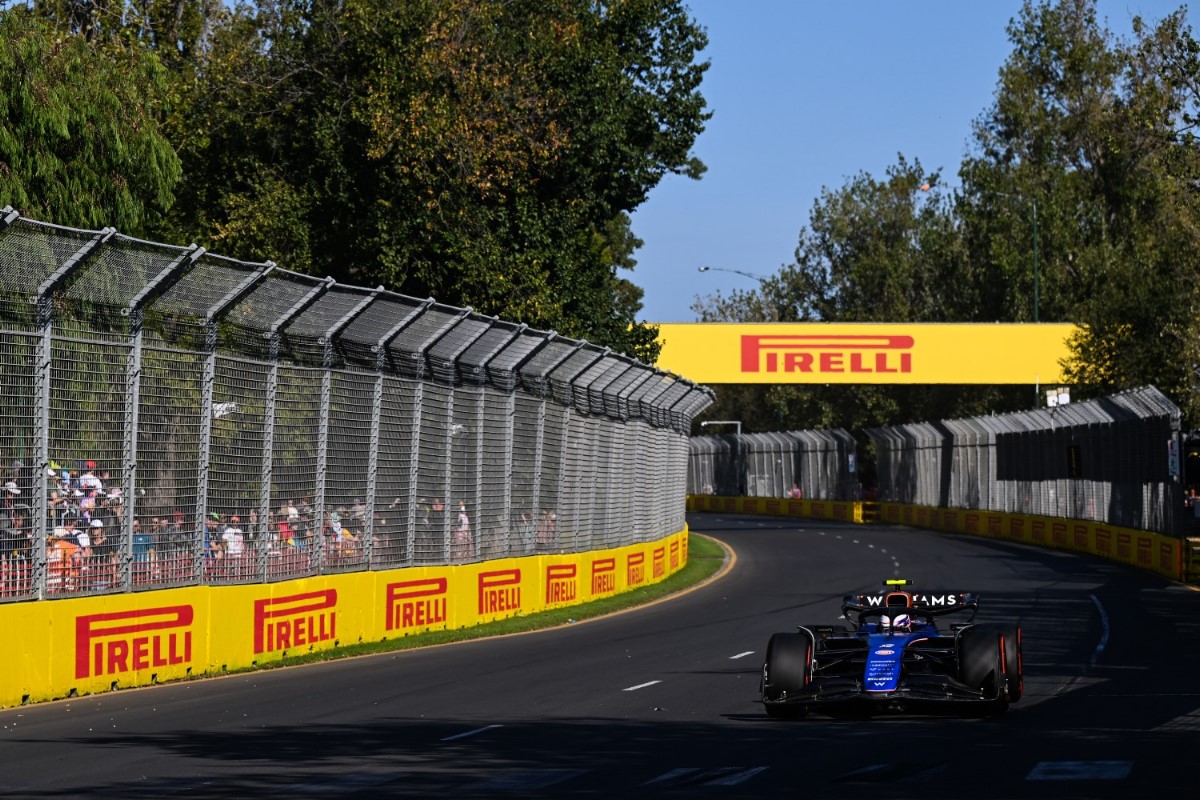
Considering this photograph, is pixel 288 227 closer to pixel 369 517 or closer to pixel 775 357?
pixel 369 517

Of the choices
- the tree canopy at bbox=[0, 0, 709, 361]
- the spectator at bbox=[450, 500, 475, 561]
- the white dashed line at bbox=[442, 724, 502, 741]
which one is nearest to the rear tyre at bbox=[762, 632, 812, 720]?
the white dashed line at bbox=[442, 724, 502, 741]

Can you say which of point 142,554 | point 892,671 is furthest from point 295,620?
point 892,671

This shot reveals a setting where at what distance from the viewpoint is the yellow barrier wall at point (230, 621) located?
48.3 feet

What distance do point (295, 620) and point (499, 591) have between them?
20.3 ft

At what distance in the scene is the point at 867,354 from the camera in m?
59.3

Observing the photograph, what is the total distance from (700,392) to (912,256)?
58.9 metres

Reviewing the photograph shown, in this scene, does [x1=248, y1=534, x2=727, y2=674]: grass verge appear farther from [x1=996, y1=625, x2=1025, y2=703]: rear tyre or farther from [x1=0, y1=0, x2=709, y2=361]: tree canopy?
[x1=996, y1=625, x2=1025, y2=703]: rear tyre

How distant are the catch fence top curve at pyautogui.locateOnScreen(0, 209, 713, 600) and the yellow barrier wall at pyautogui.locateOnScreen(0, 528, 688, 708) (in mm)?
218

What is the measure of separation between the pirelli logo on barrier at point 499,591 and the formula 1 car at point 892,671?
10.2m

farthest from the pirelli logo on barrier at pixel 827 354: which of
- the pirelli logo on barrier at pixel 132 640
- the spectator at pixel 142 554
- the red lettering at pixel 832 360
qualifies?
the spectator at pixel 142 554

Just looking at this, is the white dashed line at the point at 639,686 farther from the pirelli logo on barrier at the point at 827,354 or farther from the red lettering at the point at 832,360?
the red lettering at the point at 832,360

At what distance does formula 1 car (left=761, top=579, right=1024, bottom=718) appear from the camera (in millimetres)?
13422

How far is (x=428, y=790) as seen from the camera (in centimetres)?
998

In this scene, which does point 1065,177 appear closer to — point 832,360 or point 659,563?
point 832,360
